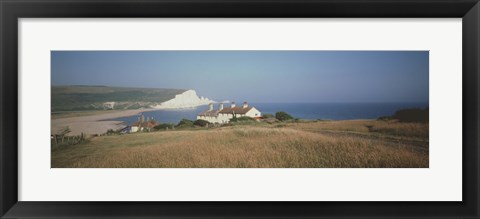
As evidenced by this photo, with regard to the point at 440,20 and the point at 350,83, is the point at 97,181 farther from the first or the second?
the point at 440,20

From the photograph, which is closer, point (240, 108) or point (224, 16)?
point (224, 16)

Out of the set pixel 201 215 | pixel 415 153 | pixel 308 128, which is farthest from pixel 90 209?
pixel 415 153

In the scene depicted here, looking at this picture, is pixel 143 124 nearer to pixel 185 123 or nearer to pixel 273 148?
pixel 185 123

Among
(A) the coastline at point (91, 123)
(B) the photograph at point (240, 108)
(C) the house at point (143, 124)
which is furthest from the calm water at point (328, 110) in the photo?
(A) the coastline at point (91, 123)

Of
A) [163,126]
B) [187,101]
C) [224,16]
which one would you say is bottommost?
[163,126]

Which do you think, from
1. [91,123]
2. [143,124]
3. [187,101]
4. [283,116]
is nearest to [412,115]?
[283,116]

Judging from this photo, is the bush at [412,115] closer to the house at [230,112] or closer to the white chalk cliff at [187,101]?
the house at [230,112]

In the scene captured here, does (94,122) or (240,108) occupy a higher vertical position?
(240,108)
